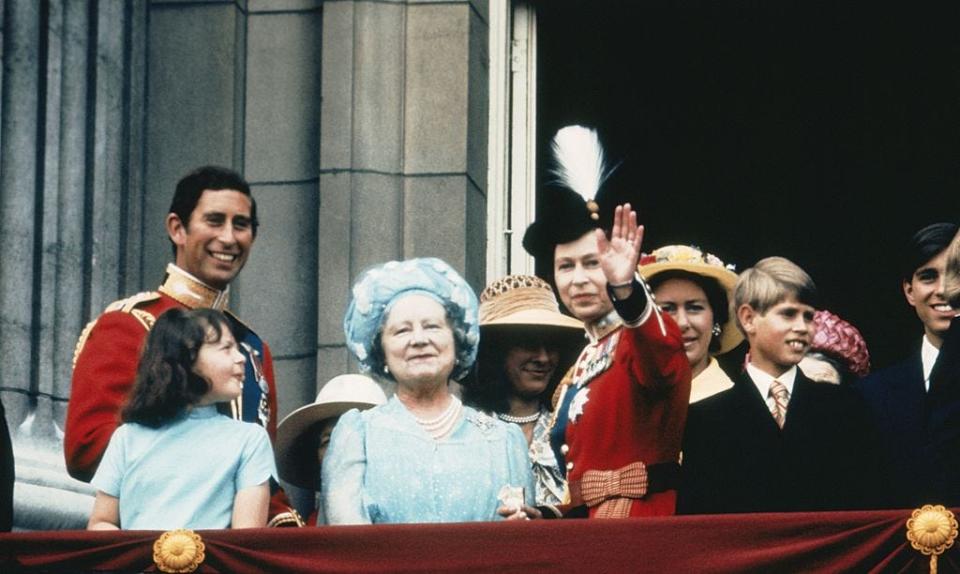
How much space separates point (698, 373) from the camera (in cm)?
898

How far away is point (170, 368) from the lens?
795cm

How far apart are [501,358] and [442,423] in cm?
111

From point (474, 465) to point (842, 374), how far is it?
1998mm

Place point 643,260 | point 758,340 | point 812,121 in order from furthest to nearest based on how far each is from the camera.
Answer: point 812,121
point 643,260
point 758,340

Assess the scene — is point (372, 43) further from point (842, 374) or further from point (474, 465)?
point (474, 465)

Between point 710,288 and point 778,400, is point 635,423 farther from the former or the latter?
point 710,288

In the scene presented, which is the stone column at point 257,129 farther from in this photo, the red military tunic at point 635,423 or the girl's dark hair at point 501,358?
the red military tunic at point 635,423

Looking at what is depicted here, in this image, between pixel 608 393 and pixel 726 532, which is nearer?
pixel 726 532

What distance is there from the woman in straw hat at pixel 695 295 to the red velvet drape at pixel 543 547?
5.23 ft

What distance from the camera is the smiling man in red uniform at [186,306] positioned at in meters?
8.28

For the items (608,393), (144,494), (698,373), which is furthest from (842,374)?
(144,494)

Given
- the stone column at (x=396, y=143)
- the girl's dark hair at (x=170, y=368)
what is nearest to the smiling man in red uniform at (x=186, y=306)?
the girl's dark hair at (x=170, y=368)

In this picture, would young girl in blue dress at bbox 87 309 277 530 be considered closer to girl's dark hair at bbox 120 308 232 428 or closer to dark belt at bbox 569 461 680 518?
girl's dark hair at bbox 120 308 232 428

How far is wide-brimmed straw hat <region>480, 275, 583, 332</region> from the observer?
920 cm
